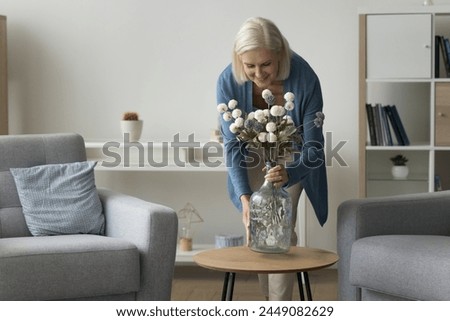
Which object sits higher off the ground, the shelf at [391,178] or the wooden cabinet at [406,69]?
the wooden cabinet at [406,69]

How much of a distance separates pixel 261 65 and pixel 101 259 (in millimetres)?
964

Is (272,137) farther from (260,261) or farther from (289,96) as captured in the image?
(260,261)

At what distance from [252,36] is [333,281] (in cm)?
222

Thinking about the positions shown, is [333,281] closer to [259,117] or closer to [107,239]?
[107,239]

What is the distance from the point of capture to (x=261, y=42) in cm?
324

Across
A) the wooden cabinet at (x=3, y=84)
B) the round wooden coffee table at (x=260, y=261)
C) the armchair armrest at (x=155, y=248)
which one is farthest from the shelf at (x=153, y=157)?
the round wooden coffee table at (x=260, y=261)

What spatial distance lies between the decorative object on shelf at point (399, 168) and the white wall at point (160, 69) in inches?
11.6

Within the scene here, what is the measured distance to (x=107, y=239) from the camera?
3.59 m

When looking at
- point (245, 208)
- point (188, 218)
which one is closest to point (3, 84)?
point (188, 218)

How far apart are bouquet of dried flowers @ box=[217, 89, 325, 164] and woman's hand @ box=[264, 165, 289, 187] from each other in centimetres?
3

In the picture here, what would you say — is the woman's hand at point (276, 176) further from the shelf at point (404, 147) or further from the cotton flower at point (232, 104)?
the shelf at point (404, 147)

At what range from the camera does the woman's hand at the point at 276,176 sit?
3098mm

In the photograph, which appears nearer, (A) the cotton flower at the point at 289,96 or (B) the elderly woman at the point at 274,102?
(A) the cotton flower at the point at 289,96
